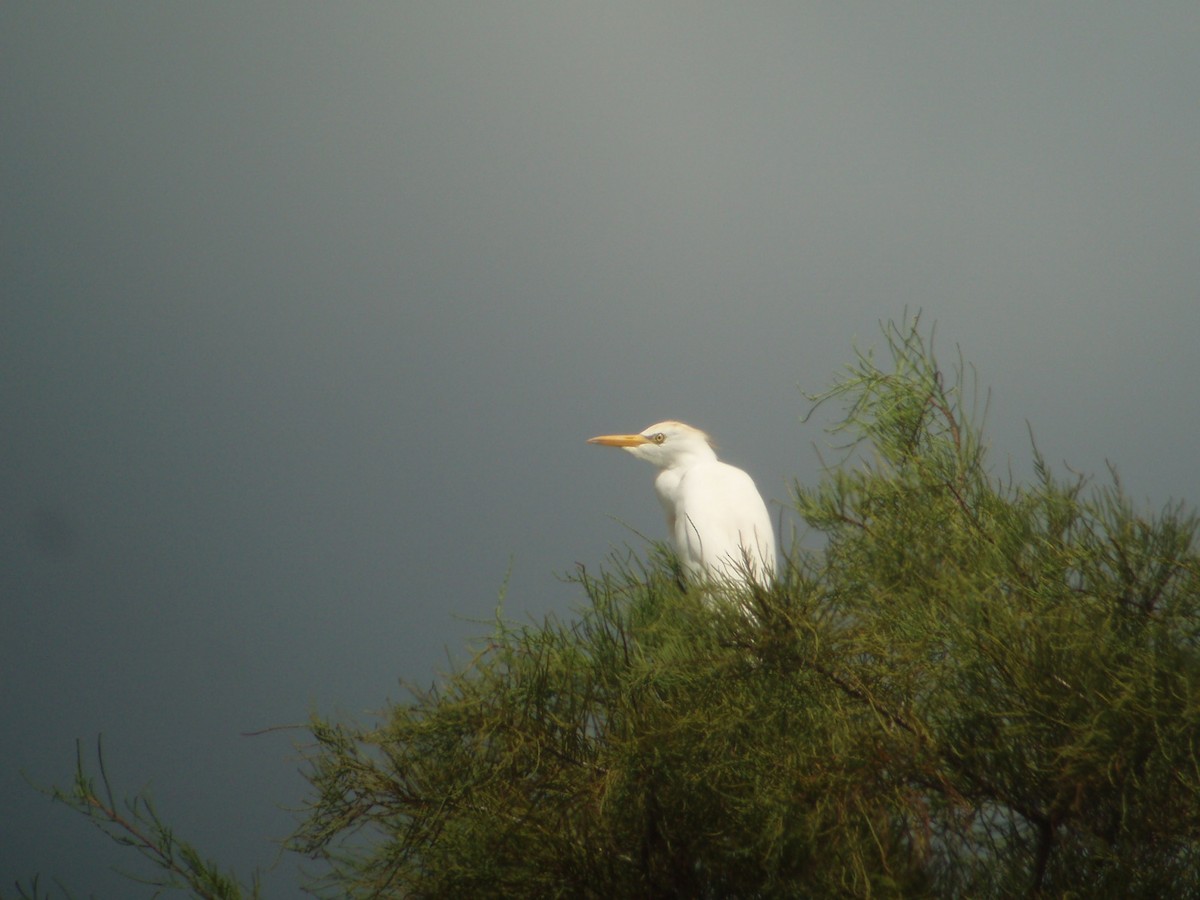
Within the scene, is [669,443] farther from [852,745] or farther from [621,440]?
[852,745]

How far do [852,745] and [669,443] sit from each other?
43.0 inches

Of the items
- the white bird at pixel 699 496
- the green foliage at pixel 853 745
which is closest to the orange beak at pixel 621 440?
the white bird at pixel 699 496

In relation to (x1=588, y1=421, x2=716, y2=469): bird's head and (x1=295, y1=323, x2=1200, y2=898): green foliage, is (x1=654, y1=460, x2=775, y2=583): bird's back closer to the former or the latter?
(x1=588, y1=421, x2=716, y2=469): bird's head

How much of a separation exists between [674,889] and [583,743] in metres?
0.13

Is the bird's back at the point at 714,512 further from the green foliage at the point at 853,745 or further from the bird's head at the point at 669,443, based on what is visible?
the green foliage at the point at 853,745

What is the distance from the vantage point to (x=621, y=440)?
179 centimetres

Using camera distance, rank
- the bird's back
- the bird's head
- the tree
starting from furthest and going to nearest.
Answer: the bird's head, the bird's back, the tree

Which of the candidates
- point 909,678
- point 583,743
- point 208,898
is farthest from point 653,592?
point 208,898

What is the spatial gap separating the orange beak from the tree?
0.84 meters

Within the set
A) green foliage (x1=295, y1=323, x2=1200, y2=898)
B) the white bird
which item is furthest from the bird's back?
green foliage (x1=295, y1=323, x2=1200, y2=898)

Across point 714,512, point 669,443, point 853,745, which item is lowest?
point 853,745

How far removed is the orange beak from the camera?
5.78ft

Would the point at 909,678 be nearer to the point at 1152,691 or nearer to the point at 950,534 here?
the point at 1152,691

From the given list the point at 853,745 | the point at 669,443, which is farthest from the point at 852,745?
the point at 669,443
